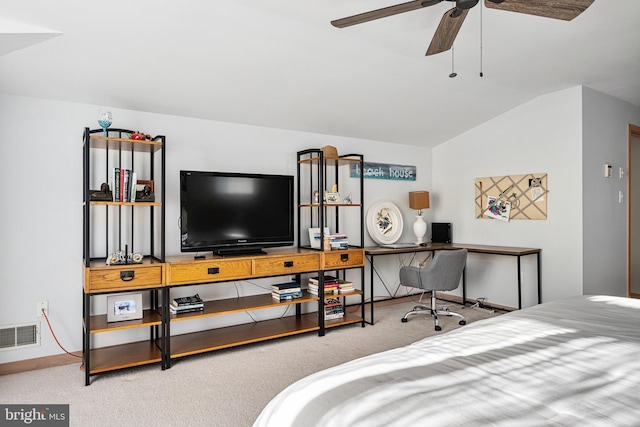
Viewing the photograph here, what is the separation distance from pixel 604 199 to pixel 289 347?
3.63m

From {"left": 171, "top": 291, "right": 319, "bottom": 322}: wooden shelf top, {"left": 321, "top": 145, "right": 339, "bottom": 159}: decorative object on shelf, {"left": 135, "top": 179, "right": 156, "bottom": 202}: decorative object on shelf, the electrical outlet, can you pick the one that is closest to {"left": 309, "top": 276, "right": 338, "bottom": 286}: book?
{"left": 171, "top": 291, "right": 319, "bottom": 322}: wooden shelf top

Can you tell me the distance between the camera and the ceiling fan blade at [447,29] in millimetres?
1917

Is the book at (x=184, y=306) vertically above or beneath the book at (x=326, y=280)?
beneath

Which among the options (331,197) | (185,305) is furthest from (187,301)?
(331,197)

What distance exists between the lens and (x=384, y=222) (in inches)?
185

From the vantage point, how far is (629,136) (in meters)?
4.51

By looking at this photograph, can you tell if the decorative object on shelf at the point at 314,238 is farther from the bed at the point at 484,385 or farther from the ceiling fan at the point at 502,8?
the bed at the point at 484,385

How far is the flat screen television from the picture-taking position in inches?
124

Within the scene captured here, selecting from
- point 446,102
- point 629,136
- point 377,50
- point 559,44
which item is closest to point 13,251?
point 377,50

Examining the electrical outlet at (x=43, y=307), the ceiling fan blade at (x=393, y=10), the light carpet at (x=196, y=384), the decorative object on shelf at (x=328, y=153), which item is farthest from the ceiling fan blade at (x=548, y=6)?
the electrical outlet at (x=43, y=307)

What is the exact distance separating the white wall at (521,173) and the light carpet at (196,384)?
1.63m

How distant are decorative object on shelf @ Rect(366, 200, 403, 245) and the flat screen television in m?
1.26

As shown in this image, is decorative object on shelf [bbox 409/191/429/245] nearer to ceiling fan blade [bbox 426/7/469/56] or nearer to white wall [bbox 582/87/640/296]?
white wall [bbox 582/87/640/296]

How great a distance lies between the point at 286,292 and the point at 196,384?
113cm
